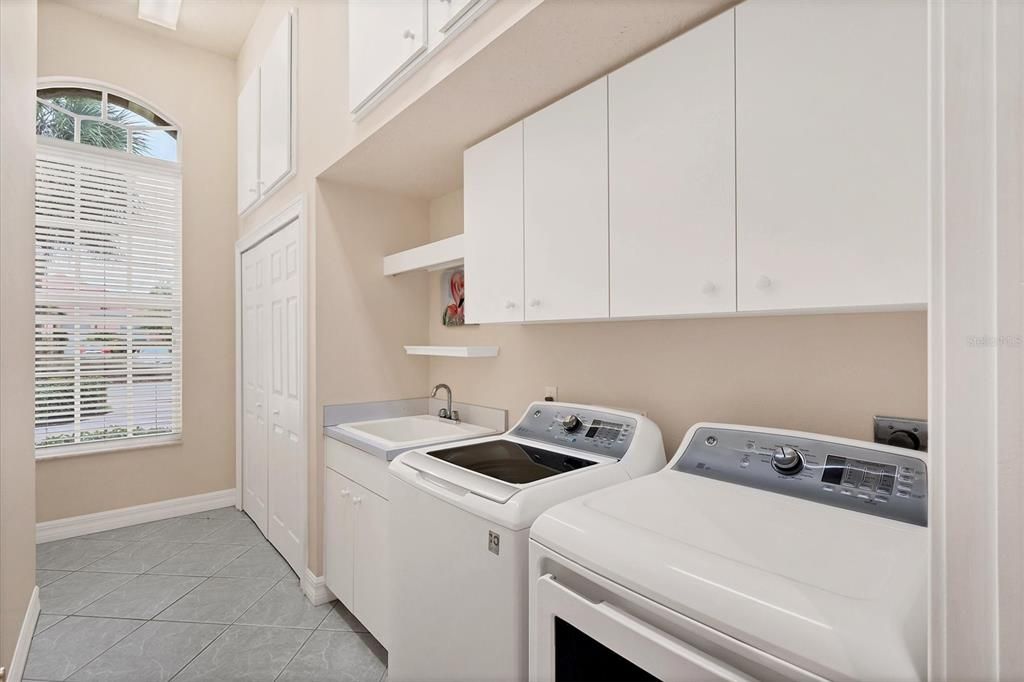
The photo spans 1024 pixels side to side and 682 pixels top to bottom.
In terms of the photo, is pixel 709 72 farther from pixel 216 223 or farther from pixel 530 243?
pixel 216 223

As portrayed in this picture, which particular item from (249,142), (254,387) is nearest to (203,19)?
(249,142)

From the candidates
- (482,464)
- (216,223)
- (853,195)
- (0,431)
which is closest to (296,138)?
(216,223)

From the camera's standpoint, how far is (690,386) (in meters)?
1.59

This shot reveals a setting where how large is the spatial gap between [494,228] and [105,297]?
3024 millimetres

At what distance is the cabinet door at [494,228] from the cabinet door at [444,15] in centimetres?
37

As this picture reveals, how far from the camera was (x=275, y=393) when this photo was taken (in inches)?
113

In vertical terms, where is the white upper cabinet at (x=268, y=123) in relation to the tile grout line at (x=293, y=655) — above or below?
above

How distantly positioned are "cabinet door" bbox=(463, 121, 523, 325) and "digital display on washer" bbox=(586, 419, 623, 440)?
45cm

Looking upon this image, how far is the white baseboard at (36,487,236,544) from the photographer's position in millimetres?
3035

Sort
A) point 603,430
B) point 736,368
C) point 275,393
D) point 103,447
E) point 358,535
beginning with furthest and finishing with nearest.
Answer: point 103,447
point 275,393
point 358,535
point 603,430
point 736,368

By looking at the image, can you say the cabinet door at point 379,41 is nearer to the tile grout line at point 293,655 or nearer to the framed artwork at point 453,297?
the framed artwork at point 453,297

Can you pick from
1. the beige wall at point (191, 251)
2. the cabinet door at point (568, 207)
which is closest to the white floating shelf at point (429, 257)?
the cabinet door at point (568, 207)

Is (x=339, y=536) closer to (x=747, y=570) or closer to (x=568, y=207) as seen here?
(x=568, y=207)

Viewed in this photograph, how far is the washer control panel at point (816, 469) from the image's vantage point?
0.99 m
